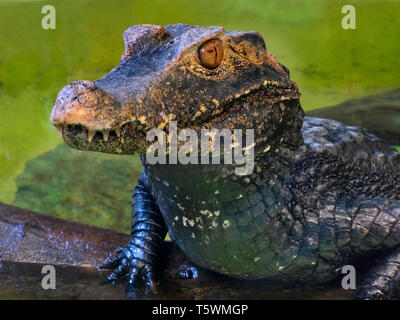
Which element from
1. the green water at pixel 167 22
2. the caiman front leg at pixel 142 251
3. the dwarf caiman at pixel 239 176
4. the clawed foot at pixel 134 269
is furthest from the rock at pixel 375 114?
the clawed foot at pixel 134 269

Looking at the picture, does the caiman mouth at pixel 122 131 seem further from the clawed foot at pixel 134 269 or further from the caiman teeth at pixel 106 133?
the clawed foot at pixel 134 269

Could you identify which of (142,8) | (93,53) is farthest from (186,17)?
(93,53)

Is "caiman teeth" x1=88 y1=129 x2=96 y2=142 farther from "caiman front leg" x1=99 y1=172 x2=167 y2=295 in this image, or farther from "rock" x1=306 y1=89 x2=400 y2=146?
"rock" x1=306 y1=89 x2=400 y2=146

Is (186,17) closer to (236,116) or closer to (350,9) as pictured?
(350,9)

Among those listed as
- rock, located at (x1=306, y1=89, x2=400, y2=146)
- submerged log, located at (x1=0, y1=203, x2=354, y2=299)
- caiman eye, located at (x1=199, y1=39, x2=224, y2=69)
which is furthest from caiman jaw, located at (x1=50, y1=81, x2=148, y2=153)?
rock, located at (x1=306, y1=89, x2=400, y2=146)
